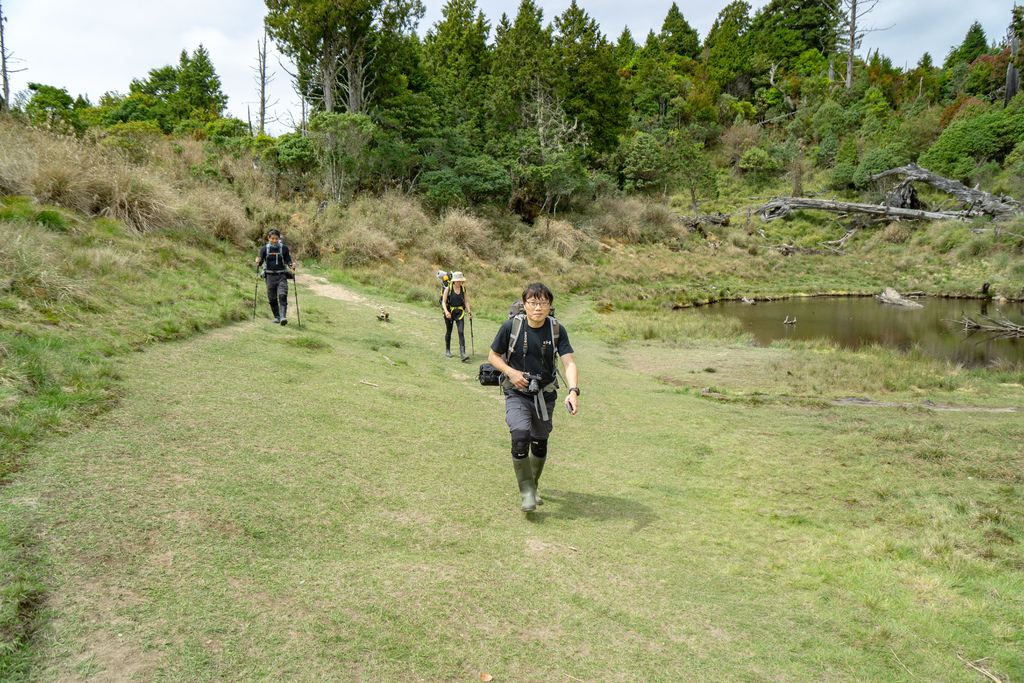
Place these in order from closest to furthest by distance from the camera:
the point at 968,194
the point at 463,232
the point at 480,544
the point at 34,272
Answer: the point at 480,544 → the point at 34,272 → the point at 463,232 → the point at 968,194

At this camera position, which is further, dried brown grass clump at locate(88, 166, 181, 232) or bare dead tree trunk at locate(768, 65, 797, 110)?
bare dead tree trunk at locate(768, 65, 797, 110)

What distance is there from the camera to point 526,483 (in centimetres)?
476

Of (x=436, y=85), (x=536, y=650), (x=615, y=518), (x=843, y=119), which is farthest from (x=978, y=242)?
(x=536, y=650)

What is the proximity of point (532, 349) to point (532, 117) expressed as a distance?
3092cm

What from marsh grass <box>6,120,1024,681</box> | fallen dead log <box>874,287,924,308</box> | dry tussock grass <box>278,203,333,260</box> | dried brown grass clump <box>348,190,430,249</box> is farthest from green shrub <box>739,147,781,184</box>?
marsh grass <box>6,120,1024,681</box>

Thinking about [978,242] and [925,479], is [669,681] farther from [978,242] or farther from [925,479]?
[978,242]

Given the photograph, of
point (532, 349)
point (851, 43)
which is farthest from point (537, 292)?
point (851, 43)

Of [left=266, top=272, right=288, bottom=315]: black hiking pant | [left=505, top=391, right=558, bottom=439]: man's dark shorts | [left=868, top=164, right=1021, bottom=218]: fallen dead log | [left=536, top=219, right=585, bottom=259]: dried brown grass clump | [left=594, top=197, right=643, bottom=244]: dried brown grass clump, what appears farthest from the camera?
[left=594, top=197, right=643, bottom=244]: dried brown grass clump

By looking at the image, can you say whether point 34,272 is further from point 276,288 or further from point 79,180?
point 79,180

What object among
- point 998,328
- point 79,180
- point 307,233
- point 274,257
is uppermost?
point 79,180

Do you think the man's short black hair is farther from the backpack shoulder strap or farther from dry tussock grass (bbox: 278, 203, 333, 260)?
dry tussock grass (bbox: 278, 203, 333, 260)

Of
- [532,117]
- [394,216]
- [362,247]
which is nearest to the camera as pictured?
[362,247]

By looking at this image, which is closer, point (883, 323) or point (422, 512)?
point (422, 512)

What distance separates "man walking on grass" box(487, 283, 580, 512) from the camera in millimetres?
4570
